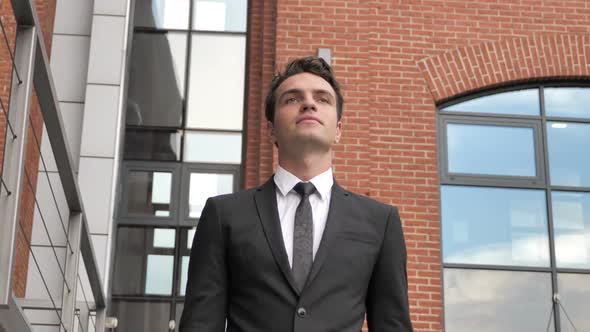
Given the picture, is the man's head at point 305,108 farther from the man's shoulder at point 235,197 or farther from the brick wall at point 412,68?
the brick wall at point 412,68

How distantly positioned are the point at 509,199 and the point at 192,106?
12.4 feet

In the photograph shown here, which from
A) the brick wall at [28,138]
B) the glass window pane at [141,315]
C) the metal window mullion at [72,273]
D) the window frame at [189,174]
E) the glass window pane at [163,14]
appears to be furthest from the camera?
the glass window pane at [163,14]

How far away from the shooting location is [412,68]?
1081 cm

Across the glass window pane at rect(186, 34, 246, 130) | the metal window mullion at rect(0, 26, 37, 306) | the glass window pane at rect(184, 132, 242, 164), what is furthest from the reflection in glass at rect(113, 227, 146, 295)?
the metal window mullion at rect(0, 26, 37, 306)

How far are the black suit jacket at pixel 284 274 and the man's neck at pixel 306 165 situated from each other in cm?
11

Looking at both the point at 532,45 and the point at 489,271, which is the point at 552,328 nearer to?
the point at 489,271

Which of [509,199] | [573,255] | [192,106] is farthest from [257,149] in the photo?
[573,255]

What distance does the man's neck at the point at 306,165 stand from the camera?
3102 mm

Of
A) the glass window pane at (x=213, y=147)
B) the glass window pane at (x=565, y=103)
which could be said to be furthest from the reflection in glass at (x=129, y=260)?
the glass window pane at (x=565, y=103)

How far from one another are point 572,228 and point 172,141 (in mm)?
4624

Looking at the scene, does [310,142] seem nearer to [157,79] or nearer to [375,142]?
[375,142]

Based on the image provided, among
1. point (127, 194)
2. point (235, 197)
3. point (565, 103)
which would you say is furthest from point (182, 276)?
point (235, 197)

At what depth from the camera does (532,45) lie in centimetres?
1097

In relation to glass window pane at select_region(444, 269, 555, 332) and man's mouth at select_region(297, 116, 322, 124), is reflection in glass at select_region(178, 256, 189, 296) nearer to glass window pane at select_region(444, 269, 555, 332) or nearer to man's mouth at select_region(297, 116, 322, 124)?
glass window pane at select_region(444, 269, 555, 332)
